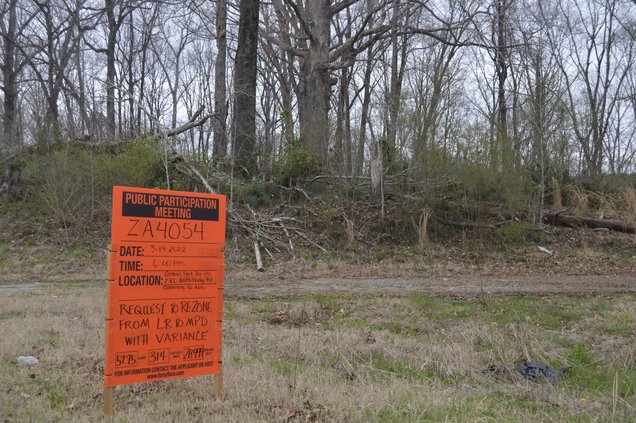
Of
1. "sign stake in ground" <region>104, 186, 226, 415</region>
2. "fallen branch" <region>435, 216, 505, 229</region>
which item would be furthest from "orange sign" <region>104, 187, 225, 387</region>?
"fallen branch" <region>435, 216, 505, 229</region>

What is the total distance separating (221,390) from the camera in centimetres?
499

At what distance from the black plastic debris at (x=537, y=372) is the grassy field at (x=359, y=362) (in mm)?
116

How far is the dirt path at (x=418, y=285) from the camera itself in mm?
11586

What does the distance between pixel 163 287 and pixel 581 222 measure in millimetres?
18303

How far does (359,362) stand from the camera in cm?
650

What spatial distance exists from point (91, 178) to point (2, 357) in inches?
511

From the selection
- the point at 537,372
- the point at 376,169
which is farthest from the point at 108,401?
the point at 376,169

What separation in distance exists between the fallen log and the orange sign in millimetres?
17416

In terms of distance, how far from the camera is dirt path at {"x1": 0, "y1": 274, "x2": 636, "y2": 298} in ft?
38.0

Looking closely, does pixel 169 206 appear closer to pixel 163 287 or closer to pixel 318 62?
pixel 163 287

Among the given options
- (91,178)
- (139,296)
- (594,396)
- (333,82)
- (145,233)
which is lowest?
(594,396)

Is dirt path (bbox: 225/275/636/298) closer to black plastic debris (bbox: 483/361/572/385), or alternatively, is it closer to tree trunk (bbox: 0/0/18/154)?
black plastic debris (bbox: 483/361/572/385)

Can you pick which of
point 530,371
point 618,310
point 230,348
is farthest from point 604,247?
point 230,348

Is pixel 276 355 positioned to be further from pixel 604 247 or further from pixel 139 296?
pixel 604 247
